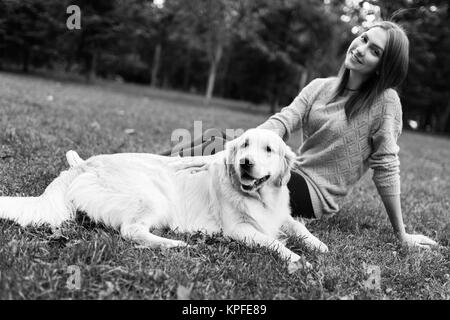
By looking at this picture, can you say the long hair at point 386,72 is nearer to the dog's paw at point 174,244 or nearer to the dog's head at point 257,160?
the dog's head at point 257,160

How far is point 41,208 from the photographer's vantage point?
290cm

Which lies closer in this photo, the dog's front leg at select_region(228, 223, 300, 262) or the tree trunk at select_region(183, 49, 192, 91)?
the dog's front leg at select_region(228, 223, 300, 262)

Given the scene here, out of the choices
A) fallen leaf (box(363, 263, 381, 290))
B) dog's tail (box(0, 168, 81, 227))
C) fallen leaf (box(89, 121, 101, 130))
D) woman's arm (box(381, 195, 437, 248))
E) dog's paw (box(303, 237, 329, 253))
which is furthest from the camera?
fallen leaf (box(89, 121, 101, 130))

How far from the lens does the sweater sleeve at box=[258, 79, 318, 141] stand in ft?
12.5

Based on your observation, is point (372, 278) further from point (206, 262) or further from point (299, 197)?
point (299, 197)

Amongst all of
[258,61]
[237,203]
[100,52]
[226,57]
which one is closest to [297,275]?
[237,203]

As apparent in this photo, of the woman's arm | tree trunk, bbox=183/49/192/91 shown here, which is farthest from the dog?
tree trunk, bbox=183/49/192/91

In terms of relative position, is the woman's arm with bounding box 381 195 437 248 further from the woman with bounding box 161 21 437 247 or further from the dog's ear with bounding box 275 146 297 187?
the dog's ear with bounding box 275 146 297 187

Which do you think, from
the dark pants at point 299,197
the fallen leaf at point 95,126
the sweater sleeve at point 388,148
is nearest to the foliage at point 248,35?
the fallen leaf at point 95,126

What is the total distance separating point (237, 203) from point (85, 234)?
1.15 metres

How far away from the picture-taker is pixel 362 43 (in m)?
3.70

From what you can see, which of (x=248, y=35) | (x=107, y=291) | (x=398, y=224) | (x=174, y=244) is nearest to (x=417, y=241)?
(x=398, y=224)

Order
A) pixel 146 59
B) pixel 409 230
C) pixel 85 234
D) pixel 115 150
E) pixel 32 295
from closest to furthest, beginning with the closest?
pixel 32 295
pixel 85 234
pixel 409 230
pixel 115 150
pixel 146 59
